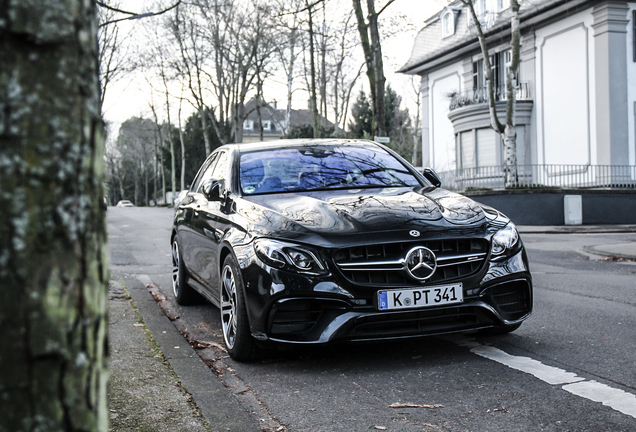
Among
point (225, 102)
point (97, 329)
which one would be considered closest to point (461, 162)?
point (225, 102)

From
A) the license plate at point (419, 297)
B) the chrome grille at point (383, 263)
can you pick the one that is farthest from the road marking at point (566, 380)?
the chrome grille at point (383, 263)

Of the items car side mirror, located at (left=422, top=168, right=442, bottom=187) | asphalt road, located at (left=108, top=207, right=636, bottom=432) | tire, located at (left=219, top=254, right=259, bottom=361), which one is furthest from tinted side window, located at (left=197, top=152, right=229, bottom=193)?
car side mirror, located at (left=422, top=168, right=442, bottom=187)

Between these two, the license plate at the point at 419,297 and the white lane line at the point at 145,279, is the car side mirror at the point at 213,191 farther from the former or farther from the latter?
the white lane line at the point at 145,279

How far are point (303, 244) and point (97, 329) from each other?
313 centimetres

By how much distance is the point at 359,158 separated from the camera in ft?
20.0

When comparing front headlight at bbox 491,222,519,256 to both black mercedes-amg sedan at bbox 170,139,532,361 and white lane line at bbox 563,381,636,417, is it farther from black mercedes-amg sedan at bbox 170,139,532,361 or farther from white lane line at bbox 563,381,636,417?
white lane line at bbox 563,381,636,417

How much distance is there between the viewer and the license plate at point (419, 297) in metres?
4.30

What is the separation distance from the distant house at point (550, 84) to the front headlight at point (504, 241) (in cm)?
2121

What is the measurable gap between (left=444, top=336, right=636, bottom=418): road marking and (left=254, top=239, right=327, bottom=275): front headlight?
4.53ft

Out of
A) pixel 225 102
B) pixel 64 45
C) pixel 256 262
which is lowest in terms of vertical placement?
pixel 256 262

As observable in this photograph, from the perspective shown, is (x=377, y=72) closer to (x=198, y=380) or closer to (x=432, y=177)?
(x=432, y=177)

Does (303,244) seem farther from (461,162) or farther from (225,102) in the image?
(225,102)

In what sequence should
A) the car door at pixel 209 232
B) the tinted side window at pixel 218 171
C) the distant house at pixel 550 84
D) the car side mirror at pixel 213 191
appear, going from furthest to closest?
the distant house at pixel 550 84 < the tinted side window at pixel 218 171 < the car side mirror at pixel 213 191 < the car door at pixel 209 232

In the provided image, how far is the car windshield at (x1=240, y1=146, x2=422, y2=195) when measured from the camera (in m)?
5.60
